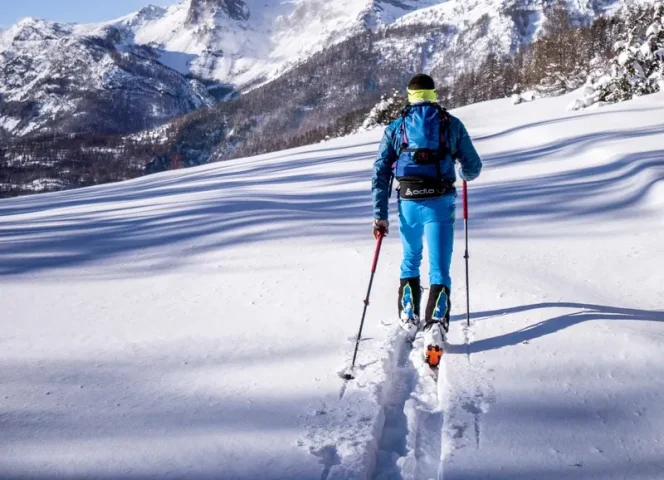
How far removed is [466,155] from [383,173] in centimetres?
69

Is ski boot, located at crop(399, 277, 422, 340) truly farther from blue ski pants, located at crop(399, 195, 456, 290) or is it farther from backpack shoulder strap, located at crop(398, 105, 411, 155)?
backpack shoulder strap, located at crop(398, 105, 411, 155)

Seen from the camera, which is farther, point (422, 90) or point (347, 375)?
point (422, 90)

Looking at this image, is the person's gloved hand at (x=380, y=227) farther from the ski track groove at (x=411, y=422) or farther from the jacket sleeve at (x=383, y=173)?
the ski track groove at (x=411, y=422)

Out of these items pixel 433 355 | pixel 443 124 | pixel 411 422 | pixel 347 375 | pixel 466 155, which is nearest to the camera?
pixel 411 422

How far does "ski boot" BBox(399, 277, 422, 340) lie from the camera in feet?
12.9

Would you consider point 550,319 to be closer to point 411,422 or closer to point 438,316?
point 438,316

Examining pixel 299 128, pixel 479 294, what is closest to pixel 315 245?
pixel 479 294

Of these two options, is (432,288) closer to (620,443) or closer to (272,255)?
(620,443)

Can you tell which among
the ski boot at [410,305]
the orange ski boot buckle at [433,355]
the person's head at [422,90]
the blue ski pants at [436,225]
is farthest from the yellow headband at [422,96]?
the orange ski boot buckle at [433,355]

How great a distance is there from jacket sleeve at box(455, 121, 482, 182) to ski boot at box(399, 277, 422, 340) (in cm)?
100

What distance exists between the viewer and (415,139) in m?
3.72

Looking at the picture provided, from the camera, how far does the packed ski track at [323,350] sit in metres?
2.58

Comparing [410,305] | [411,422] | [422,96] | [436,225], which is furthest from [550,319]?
[422,96]

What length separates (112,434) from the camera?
2781 millimetres
